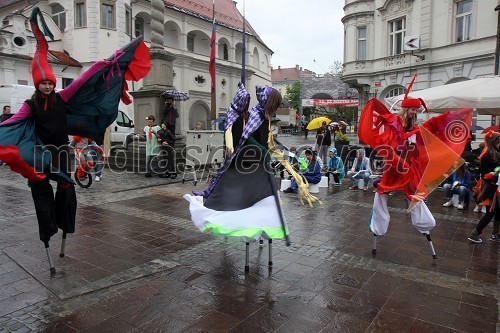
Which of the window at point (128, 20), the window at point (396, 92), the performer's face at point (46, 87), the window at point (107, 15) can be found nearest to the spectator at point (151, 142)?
the performer's face at point (46, 87)

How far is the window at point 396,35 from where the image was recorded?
75.5ft

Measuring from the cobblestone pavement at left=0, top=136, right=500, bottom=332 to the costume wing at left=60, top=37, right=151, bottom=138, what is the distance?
64.2 inches

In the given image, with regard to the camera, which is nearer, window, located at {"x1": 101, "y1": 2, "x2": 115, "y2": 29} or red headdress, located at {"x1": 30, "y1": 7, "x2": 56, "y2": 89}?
red headdress, located at {"x1": 30, "y1": 7, "x2": 56, "y2": 89}

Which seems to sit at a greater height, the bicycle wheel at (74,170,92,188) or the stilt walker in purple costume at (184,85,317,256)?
the stilt walker in purple costume at (184,85,317,256)

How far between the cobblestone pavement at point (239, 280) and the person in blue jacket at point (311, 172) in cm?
275

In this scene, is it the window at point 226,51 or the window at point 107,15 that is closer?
the window at point 107,15

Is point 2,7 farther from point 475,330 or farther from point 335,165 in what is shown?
point 475,330

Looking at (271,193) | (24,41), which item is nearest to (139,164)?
(271,193)

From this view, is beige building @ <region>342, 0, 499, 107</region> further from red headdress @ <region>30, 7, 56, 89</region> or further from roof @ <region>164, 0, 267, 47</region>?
red headdress @ <region>30, 7, 56, 89</region>

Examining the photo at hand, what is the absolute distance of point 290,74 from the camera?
94875 mm

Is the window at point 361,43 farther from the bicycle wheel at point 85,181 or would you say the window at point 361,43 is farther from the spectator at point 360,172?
the bicycle wheel at point 85,181

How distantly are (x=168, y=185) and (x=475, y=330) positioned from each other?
8.51 meters

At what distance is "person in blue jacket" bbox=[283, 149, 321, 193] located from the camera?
9906 millimetres

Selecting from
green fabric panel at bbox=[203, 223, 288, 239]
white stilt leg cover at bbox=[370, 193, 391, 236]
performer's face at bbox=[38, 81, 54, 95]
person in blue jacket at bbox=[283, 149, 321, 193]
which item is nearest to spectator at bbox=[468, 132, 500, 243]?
white stilt leg cover at bbox=[370, 193, 391, 236]
